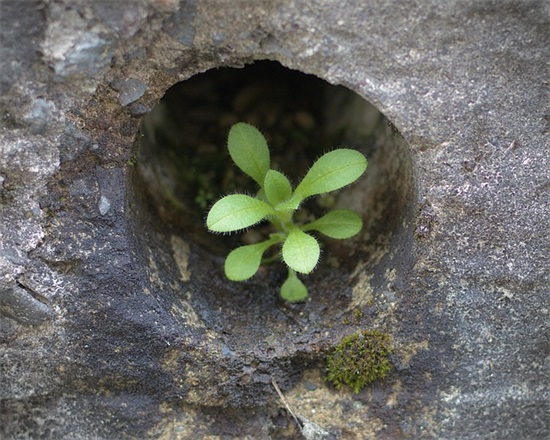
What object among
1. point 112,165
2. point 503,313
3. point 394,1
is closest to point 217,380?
point 112,165

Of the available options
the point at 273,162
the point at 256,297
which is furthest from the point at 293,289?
the point at 273,162

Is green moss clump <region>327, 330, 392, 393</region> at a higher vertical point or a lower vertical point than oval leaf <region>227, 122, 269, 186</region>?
lower

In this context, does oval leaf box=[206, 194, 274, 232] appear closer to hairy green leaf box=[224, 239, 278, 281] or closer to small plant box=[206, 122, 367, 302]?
small plant box=[206, 122, 367, 302]

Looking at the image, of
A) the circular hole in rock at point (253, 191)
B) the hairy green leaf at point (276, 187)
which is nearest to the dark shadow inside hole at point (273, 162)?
the circular hole in rock at point (253, 191)

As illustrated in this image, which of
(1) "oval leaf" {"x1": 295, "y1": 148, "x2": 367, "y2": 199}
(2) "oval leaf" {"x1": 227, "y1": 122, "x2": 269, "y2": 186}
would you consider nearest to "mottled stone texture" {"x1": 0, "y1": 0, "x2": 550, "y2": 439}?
(1) "oval leaf" {"x1": 295, "y1": 148, "x2": 367, "y2": 199}

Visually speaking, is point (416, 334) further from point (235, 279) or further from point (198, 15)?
point (198, 15)

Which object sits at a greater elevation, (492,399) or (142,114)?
(142,114)
